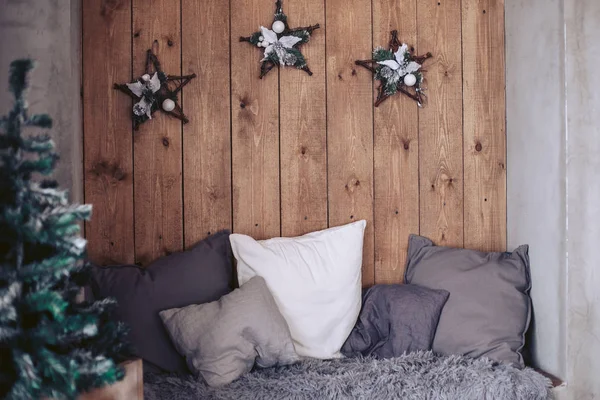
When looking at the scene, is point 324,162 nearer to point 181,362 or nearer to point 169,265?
point 169,265

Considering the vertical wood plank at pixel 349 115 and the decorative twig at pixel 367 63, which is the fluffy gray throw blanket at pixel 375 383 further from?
the decorative twig at pixel 367 63

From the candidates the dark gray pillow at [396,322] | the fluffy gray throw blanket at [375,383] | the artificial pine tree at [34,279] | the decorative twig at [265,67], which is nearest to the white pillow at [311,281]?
the dark gray pillow at [396,322]

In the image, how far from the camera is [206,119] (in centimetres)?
212

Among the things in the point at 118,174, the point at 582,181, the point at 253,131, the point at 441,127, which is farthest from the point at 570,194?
the point at 118,174

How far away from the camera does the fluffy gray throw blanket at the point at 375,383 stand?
165 centimetres

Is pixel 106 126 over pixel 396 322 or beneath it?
over

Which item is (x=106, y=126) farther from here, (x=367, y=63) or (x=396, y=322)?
(x=396, y=322)

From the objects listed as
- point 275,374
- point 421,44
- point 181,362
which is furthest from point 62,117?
point 421,44

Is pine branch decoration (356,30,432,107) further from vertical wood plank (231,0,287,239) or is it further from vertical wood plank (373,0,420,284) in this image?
A: vertical wood plank (231,0,287,239)

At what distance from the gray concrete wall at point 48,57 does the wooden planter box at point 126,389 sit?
2.43 ft

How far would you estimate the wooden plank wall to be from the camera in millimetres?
2078

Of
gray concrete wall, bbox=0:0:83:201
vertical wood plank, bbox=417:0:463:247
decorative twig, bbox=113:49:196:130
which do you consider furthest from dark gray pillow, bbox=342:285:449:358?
gray concrete wall, bbox=0:0:83:201

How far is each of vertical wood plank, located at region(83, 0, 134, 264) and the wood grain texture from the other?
1002 millimetres

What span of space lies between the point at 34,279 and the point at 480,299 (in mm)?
1578
